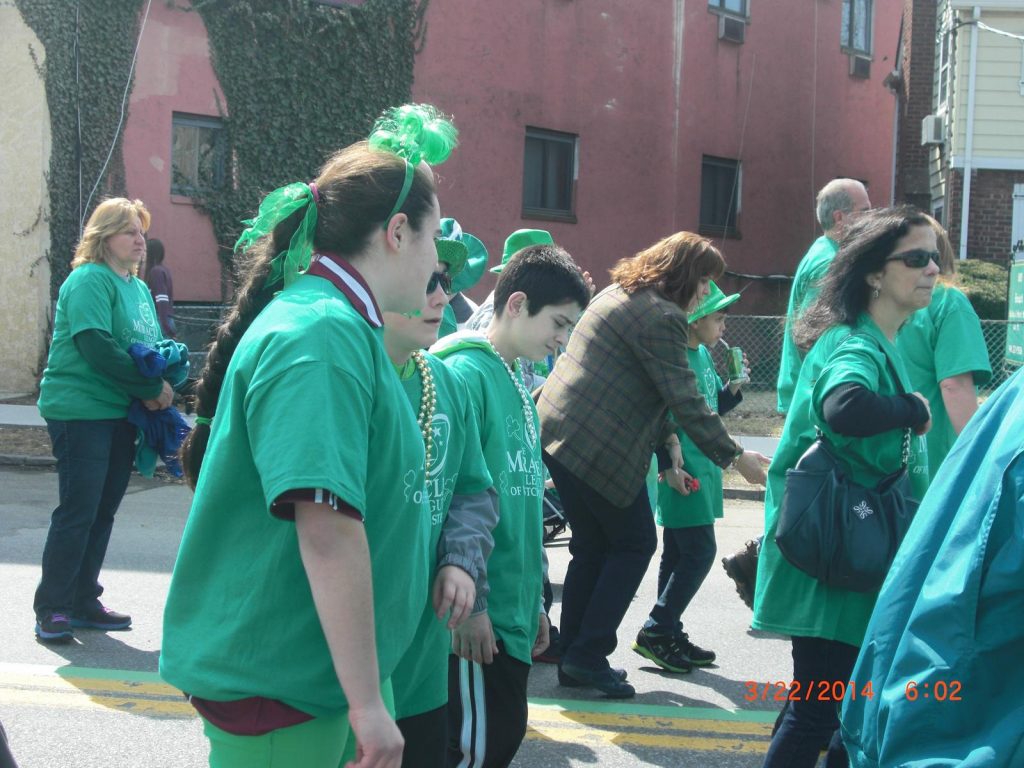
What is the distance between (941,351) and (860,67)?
21.2m

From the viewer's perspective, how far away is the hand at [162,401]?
5.59m

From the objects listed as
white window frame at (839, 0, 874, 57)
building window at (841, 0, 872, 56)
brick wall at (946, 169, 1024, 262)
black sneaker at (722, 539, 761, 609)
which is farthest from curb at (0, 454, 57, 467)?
building window at (841, 0, 872, 56)

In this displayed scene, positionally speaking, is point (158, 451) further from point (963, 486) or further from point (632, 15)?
point (632, 15)

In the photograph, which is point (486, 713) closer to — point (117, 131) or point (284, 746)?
point (284, 746)

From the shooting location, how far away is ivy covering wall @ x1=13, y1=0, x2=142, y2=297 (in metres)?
15.0

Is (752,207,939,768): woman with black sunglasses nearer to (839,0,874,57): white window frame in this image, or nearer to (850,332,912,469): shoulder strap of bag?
(850,332,912,469): shoulder strap of bag

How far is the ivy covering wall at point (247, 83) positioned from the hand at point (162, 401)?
9.75 m

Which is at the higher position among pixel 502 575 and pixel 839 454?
pixel 839 454

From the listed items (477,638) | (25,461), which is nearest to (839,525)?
(477,638)

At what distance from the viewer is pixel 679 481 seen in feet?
18.0

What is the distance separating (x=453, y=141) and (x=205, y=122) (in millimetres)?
14415

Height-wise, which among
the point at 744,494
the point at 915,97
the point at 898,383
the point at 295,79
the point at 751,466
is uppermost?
the point at 915,97

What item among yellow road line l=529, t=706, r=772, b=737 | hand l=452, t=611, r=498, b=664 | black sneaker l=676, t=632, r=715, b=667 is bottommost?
yellow road line l=529, t=706, r=772, b=737

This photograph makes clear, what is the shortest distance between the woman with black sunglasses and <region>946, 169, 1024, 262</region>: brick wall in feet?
55.9
